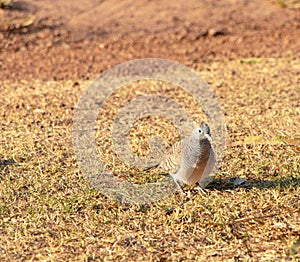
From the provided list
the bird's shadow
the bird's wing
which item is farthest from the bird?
the bird's shadow

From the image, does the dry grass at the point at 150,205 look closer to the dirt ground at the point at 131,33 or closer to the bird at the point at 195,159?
the bird at the point at 195,159

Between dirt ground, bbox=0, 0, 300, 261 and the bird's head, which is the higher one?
the bird's head

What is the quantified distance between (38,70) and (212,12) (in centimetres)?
324

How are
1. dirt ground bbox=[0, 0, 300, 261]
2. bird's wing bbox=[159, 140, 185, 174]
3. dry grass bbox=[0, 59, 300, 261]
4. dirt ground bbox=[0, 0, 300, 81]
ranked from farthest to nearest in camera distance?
1. dirt ground bbox=[0, 0, 300, 81]
2. bird's wing bbox=[159, 140, 185, 174]
3. dirt ground bbox=[0, 0, 300, 261]
4. dry grass bbox=[0, 59, 300, 261]

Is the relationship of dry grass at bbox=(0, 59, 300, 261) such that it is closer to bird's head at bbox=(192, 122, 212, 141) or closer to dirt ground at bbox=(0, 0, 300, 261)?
dirt ground at bbox=(0, 0, 300, 261)

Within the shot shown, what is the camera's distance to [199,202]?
4965 millimetres

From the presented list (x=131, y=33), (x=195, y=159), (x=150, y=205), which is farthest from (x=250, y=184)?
(x=131, y=33)

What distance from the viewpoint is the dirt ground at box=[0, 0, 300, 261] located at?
4.50m

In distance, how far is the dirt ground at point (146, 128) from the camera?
450 cm

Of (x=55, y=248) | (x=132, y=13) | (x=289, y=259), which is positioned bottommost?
(x=289, y=259)

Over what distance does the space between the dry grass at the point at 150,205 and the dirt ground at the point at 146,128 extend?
0.04ft

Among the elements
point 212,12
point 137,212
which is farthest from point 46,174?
point 212,12

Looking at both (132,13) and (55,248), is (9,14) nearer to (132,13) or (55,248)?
(132,13)

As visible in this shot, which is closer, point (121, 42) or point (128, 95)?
point (128, 95)
